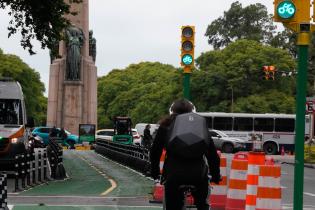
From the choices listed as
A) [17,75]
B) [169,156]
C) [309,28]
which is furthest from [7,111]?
[17,75]

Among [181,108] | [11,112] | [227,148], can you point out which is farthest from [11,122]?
[227,148]

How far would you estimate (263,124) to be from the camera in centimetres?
5731

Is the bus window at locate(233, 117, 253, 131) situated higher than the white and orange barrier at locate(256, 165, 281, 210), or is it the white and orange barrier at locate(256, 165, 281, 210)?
the bus window at locate(233, 117, 253, 131)

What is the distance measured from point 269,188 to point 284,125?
4668 cm

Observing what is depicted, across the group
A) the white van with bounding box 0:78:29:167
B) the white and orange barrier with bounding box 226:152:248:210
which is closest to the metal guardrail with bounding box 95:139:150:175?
the white van with bounding box 0:78:29:167

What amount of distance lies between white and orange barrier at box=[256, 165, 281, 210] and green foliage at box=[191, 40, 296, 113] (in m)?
66.2

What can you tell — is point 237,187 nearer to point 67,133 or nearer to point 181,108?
point 181,108

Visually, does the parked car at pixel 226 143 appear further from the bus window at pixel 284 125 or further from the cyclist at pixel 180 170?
the cyclist at pixel 180 170

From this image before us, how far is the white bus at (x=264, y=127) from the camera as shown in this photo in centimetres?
5678

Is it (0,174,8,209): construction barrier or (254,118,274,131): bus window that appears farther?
(254,118,274,131): bus window

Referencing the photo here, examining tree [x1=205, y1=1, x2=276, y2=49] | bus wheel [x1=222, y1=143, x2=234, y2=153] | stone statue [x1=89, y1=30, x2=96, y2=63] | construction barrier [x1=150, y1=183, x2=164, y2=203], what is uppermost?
tree [x1=205, y1=1, x2=276, y2=49]

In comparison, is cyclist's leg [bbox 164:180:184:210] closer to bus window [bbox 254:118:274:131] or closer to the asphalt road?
the asphalt road

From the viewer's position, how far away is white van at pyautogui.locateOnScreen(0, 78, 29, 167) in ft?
76.2

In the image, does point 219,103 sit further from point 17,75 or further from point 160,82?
point 160,82
